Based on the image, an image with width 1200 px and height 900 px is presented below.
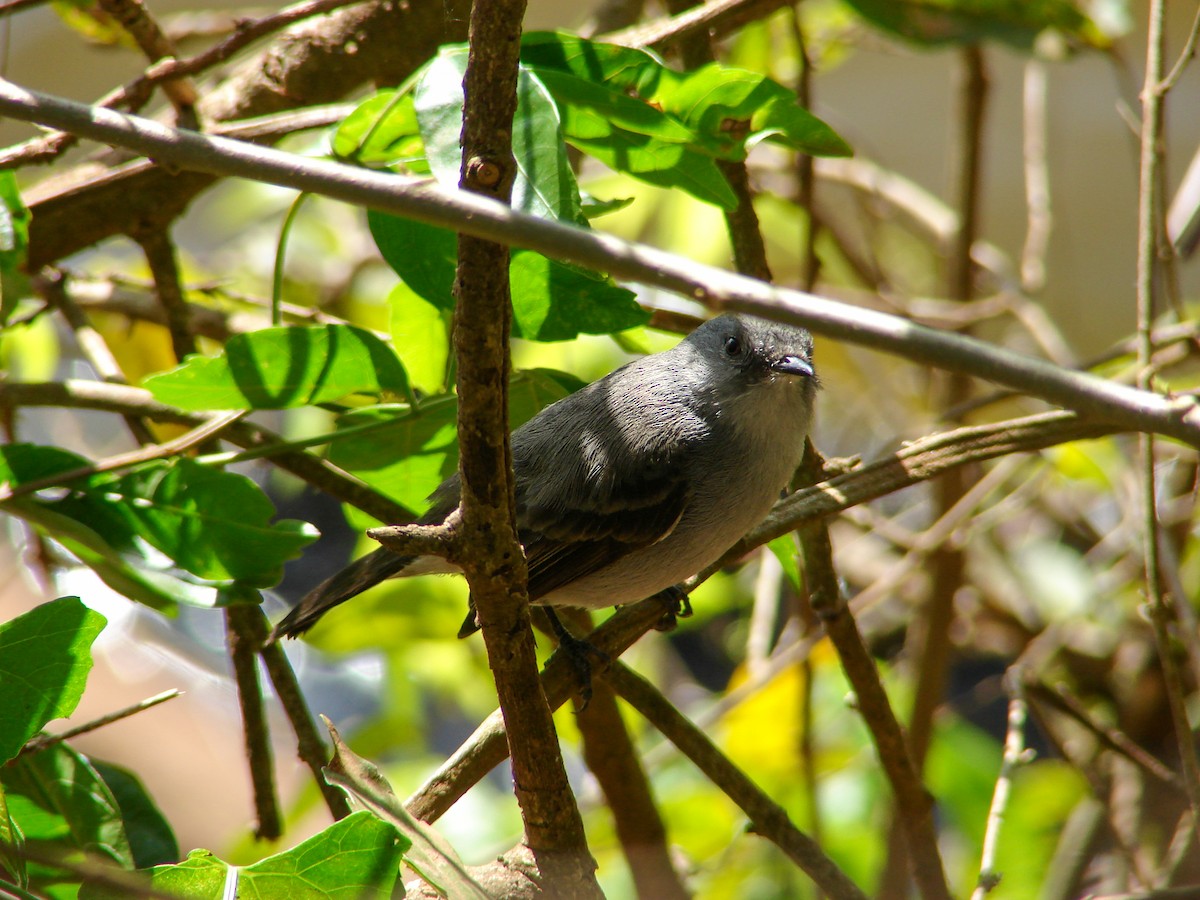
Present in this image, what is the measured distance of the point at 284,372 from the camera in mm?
2002

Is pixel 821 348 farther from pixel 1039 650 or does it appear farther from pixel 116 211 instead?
pixel 116 211

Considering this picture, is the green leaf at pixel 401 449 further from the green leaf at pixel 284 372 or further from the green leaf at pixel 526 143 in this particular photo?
the green leaf at pixel 526 143

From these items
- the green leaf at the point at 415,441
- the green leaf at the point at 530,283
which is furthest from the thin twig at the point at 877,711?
the green leaf at the point at 530,283

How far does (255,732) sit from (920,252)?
16.0 feet

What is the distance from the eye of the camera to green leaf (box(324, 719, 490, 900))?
1.45 meters

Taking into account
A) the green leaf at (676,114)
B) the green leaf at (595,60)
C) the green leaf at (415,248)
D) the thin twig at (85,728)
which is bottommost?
the thin twig at (85,728)

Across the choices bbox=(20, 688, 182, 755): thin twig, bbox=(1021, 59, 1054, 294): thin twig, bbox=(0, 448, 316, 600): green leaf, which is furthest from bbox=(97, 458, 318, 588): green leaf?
bbox=(1021, 59, 1054, 294): thin twig

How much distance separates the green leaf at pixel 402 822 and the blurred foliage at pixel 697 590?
Answer: 31 millimetres

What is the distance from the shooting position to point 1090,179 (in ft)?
20.6

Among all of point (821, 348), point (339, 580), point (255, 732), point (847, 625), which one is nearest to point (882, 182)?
point (821, 348)

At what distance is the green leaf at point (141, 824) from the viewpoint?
2004mm

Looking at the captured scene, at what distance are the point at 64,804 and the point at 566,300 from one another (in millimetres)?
1236

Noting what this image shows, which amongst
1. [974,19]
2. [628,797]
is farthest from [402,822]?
[974,19]

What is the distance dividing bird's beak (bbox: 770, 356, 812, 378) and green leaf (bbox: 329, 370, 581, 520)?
1.82ft
